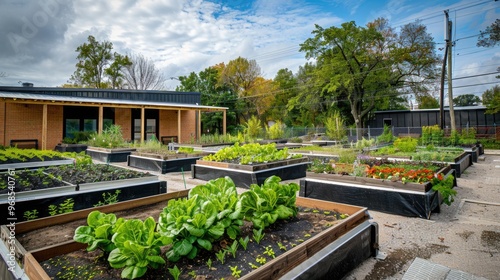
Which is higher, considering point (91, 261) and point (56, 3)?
point (56, 3)

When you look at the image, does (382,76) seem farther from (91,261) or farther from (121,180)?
(91,261)

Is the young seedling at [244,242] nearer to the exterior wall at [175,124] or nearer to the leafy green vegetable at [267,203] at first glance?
the leafy green vegetable at [267,203]

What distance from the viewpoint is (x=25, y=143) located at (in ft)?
44.6

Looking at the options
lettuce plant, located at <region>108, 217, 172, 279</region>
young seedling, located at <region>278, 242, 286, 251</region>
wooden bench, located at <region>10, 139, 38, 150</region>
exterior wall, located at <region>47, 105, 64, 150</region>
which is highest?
exterior wall, located at <region>47, 105, 64, 150</region>

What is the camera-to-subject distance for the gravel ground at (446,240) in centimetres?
256

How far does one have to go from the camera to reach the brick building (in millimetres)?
13203

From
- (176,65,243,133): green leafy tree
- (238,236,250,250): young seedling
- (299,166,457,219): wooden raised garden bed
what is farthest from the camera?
(176,65,243,133): green leafy tree

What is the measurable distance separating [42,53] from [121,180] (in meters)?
2.35

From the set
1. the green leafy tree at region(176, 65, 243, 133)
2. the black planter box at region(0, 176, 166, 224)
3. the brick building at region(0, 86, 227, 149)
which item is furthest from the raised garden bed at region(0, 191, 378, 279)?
the green leafy tree at region(176, 65, 243, 133)

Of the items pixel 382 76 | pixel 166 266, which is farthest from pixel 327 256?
pixel 382 76

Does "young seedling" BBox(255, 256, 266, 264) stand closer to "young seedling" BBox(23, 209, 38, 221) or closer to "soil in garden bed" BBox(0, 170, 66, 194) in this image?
"young seedling" BBox(23, 209, 38, 221)

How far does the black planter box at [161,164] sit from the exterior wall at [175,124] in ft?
28.9

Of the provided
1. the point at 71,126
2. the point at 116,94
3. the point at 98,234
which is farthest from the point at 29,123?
the point at 98,234

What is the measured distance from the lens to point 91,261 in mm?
1810
